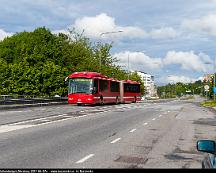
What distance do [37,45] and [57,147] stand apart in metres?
Answer: 70.2

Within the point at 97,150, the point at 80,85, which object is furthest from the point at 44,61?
the point at 97,150

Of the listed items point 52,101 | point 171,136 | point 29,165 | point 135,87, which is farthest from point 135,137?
point 135,87

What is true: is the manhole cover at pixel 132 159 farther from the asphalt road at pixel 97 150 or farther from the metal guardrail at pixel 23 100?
the metal guardrail at pixel 23 100

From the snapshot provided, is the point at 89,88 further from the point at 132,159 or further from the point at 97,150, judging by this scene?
the point at 132,159

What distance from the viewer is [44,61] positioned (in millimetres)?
80000

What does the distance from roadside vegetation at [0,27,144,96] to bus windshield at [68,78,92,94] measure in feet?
74.8

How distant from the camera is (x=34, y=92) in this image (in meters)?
71.8

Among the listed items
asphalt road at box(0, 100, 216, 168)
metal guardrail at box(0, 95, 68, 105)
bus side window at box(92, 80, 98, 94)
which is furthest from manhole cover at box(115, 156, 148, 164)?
bus side window at box(92, 80, 98, 94)

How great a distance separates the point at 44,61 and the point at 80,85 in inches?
1455

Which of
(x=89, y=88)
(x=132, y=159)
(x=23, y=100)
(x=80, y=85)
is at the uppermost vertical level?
(x=80, y=85)

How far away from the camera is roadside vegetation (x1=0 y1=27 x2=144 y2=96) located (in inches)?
2854

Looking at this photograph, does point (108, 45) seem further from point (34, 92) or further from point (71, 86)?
point (71, 86)

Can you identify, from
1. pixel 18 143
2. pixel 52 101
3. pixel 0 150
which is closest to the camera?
pixel 0 150

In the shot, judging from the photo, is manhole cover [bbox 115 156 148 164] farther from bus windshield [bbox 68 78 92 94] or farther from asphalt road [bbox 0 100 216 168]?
bus windshield [bbox 68 78 92 94]
